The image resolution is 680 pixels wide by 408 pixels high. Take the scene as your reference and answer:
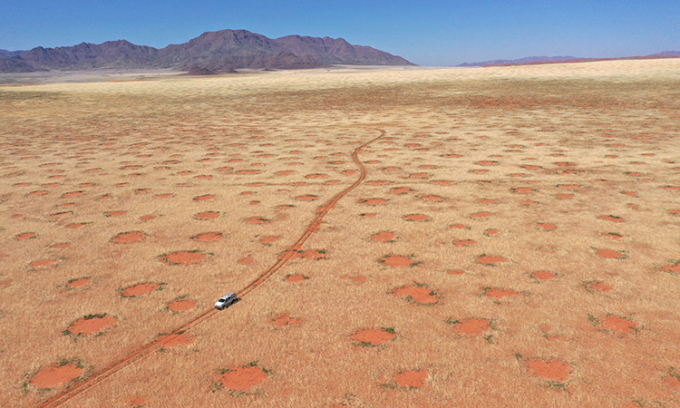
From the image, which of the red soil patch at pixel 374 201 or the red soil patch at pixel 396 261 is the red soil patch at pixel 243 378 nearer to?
the red soil patch at pixel 396 261

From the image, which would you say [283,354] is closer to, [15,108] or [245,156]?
[245,156]

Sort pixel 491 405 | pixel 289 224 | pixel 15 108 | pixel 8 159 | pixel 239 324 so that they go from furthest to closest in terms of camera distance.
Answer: pixel 15 108
pixel 8 159
pixel 289 224
pixel 239 324
pixel 491 405

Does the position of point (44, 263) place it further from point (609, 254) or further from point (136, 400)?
point (609, 254)

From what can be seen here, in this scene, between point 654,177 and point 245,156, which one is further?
point 245,156

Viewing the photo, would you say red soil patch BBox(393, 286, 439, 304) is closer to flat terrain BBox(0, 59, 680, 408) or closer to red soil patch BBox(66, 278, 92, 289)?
flat terrain BBox(0, 59, 680, 408)

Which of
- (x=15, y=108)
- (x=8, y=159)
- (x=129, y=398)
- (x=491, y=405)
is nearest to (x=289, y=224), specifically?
(x=129, y=398)

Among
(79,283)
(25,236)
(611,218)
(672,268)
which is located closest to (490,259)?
(672,268)
